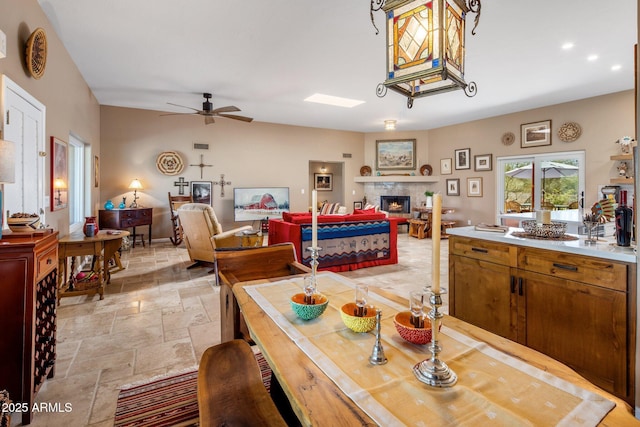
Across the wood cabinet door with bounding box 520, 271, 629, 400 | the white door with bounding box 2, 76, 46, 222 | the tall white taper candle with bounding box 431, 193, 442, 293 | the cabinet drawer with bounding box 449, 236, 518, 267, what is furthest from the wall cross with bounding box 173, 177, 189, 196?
the tall white taper candle with bounding box 431, 193, 442, 293

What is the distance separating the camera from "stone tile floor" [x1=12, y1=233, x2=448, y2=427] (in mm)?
1883

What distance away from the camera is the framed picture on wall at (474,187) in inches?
309

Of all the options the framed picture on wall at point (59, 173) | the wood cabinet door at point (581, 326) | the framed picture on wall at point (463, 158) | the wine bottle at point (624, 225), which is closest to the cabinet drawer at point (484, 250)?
the wood cabinet door at point (581, 326)

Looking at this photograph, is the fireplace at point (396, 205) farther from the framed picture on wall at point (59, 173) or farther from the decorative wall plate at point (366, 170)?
the framed picture on wall at point (59, 173)

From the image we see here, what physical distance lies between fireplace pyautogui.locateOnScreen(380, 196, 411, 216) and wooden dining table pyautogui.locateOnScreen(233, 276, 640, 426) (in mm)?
8335

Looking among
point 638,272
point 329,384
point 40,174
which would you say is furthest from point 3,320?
point 638,272

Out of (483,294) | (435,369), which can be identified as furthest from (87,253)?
(483,294)

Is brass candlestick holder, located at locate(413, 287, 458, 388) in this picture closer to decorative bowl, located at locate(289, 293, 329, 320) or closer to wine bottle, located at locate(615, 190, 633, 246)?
decorative bowl, located at locate(289, 293, 329, 320)

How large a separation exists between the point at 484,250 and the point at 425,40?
67.7 inches

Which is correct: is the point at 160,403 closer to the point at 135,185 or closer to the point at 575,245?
the point at 575,245

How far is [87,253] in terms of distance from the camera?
3.26m

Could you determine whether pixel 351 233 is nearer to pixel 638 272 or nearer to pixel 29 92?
pixel 638 272

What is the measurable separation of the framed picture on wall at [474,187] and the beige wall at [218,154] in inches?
119

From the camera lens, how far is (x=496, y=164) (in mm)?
7441
